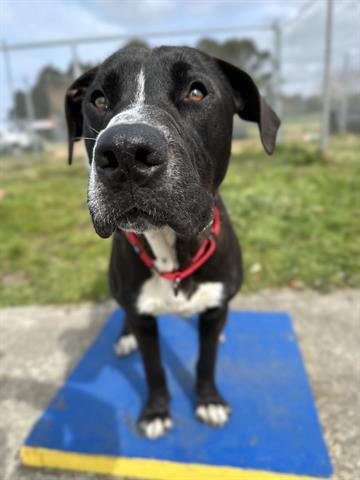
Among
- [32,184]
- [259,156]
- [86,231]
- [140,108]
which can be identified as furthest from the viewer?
[259,156]

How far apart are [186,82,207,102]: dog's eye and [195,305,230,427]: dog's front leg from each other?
115cm

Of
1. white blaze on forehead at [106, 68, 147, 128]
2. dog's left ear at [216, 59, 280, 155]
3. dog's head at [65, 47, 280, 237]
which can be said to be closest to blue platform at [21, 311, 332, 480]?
dog's head at [65, 47, 280, 237]

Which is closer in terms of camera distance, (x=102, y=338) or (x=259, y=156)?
(x=102, y=338)

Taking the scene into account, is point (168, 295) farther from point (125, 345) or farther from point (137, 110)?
point (125, 345)

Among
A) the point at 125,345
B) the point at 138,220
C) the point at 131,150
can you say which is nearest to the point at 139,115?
the point at 131,150

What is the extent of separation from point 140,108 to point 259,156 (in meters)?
8.74

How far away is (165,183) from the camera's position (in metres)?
Result: 1.37

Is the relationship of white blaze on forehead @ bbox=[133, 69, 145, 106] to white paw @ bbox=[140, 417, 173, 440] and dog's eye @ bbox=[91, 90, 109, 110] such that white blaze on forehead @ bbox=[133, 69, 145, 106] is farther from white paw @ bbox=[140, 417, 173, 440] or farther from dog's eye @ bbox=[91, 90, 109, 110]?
white paw @ bbox=[140, 417, 173, 440]

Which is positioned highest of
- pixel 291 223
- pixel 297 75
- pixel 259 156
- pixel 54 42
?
pixel 54 42

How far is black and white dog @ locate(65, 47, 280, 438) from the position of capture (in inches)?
53.8

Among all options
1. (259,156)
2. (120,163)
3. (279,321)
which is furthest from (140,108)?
(259,156)

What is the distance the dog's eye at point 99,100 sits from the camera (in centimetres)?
182

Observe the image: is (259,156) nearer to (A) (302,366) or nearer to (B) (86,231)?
(B) (86,231)

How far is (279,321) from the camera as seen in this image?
10.5 feet
